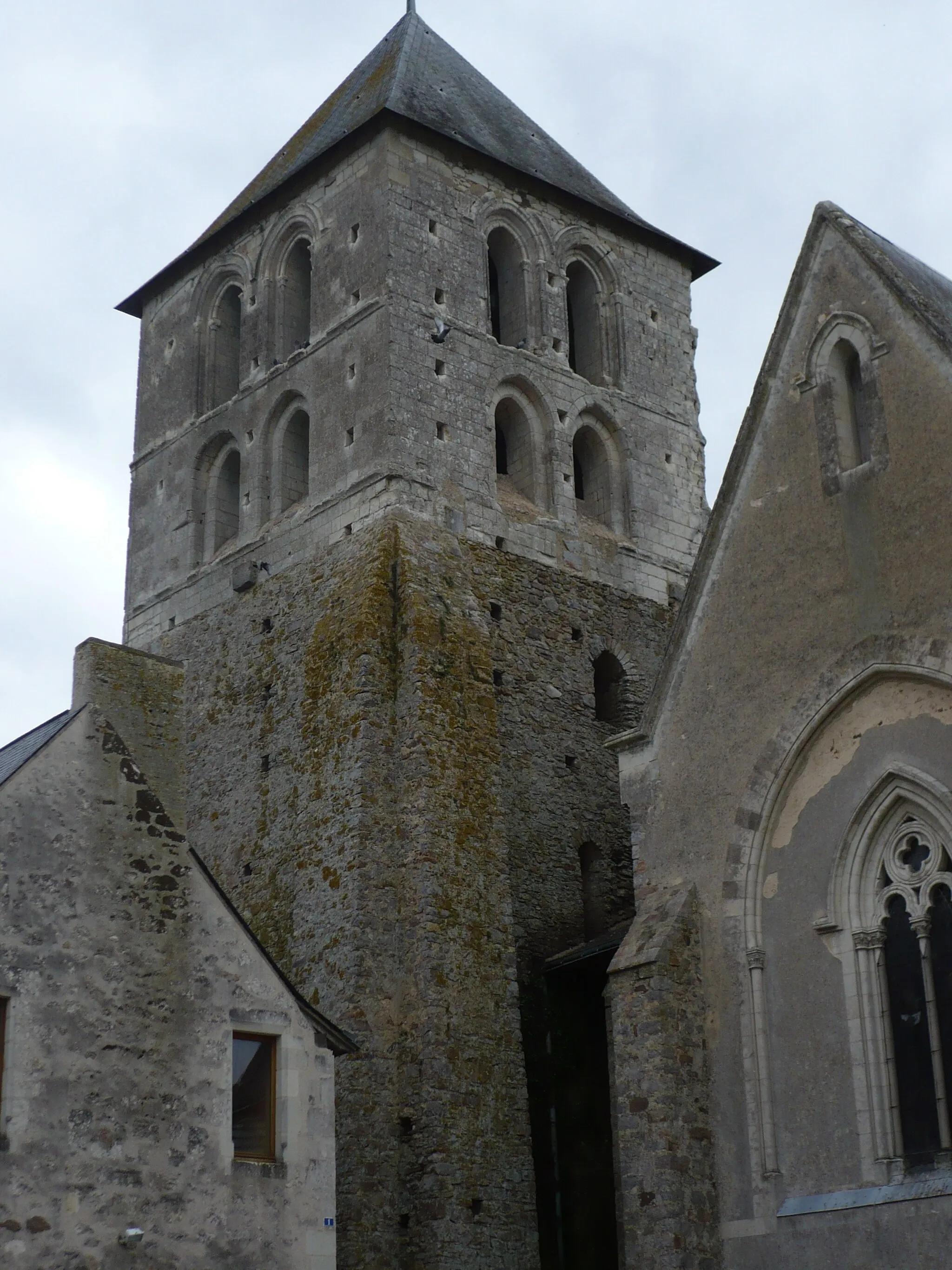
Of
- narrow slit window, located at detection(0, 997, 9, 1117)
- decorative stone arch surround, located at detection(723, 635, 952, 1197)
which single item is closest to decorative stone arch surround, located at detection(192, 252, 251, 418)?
decorative stone arch surround, located at detection(723, 635, 952, 1197)

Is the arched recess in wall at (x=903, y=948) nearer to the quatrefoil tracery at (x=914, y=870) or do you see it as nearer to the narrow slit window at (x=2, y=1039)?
the quatrefoil tracery at (x=914, y=870)

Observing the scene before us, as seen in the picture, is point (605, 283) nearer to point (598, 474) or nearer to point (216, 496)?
point (598, 474)

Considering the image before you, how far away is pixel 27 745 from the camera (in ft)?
53.5

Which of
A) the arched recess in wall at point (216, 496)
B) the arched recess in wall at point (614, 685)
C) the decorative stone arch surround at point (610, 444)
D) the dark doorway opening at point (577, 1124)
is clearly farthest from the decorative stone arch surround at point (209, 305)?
the dark doorway opening at point (577, 1124)

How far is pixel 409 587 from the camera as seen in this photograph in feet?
73.1

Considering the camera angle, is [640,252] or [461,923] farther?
[640,252]

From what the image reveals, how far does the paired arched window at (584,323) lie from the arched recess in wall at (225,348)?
189 inches

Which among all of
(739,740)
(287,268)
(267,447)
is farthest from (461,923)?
(287,268)

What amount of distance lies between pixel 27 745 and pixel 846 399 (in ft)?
26.3

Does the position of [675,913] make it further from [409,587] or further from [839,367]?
[409,587]

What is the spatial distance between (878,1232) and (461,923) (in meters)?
6.75

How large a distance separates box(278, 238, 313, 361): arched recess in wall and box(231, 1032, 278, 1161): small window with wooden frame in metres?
12.9

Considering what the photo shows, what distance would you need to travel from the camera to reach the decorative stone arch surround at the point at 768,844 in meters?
15.6

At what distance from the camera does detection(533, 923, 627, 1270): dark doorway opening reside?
800 inches
